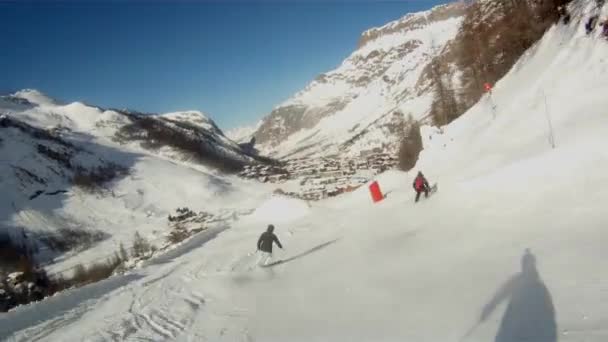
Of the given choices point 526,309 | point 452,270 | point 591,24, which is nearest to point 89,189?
point 591,24

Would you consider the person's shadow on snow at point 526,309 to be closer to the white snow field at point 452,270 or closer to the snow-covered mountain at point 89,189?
the white snow field at point 452,270

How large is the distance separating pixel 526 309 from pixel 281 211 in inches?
1161

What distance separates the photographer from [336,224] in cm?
2556

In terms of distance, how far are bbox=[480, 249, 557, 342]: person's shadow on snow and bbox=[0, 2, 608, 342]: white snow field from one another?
35 millimetres

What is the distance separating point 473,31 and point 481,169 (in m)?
33.5

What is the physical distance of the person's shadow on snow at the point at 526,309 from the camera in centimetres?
687

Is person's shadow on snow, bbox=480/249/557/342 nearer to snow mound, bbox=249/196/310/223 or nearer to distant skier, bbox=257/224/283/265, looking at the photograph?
distant skier, bbox=257/224/283/265

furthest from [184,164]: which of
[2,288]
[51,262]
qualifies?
[2,288]

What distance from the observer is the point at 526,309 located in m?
7.67

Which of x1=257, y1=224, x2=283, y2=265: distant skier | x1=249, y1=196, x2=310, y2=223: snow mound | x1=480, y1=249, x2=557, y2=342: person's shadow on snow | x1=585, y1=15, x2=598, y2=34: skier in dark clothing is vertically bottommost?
x1=480, y1=249, x2=557, y2=342: person's shadow on snow

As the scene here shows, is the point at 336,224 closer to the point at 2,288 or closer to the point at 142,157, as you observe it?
the point at 2,288

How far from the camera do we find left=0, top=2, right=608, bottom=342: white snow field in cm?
826

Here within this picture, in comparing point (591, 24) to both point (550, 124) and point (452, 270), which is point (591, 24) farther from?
point (452, 270)

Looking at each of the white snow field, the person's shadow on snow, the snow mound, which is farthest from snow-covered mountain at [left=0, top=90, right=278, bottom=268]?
the person's shadow on snow
